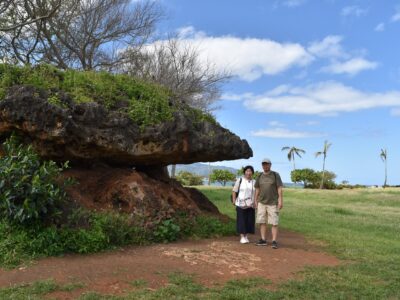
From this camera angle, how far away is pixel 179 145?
33.0 ft

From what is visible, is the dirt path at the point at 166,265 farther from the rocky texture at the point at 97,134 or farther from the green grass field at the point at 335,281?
the rocky texture at the point at 97,134

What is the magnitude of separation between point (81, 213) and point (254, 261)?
317 cm

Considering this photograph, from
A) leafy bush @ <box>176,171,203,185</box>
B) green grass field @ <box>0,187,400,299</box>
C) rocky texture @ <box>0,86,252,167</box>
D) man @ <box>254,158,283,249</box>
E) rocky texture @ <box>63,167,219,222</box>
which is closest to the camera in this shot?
green grass field @ <box>0,187,400,299</box>

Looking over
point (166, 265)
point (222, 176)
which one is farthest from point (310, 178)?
point (166, 265)

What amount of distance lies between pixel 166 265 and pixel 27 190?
2583 millimetres

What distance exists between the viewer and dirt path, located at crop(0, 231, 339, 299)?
262 inches

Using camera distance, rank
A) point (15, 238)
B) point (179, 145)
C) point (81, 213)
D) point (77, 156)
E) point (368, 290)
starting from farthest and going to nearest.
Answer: point (179, 145) → point (77, 156) → point (81, 213) → point (15, 238) → point (368, 290)

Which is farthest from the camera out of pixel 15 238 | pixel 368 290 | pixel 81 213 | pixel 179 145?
pixel 179 145

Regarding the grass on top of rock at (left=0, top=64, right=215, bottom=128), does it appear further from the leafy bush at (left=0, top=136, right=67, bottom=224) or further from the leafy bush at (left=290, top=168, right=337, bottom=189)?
the leafy bush at (left=290, top=168, right=337, bottom=189)

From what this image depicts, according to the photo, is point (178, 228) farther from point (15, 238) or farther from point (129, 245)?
point (15, 238)

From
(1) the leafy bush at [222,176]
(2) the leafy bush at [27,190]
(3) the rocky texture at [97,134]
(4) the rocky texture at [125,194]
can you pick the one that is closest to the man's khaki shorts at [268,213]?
(4) the rocky texture at [125,194]

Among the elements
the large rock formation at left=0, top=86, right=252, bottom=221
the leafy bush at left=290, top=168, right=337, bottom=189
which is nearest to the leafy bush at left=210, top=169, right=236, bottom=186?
the leafy bush at left=290, top=168, right=337, bottom=189

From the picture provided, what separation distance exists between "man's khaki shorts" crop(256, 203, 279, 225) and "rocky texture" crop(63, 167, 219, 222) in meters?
1.52

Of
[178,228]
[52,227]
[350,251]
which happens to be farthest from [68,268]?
[350,251]
